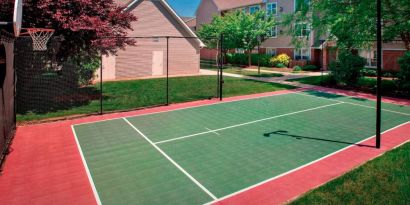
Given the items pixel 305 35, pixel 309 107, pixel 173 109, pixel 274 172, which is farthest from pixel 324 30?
pixel 274 172

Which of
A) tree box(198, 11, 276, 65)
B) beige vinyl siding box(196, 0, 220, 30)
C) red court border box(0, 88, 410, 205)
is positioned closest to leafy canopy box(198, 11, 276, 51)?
tree box(198, 11, 276, 65)

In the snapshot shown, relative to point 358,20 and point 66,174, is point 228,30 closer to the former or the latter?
point 358,20

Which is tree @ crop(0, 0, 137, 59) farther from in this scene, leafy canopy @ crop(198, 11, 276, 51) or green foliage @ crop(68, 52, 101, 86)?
leafy canopy @ crop(198, 11, 276, 51)

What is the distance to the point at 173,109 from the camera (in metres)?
16.1

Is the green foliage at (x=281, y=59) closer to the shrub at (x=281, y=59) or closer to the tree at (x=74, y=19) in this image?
the shrub at (x=281, y=59)

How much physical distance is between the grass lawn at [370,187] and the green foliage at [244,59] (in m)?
36.3

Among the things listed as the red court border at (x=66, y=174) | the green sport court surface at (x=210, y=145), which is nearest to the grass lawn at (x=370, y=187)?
the red court border at (x=66, y=174)

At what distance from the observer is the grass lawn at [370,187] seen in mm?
6402

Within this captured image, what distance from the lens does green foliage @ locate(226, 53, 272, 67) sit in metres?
44.1

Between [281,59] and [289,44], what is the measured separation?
6.09 meters

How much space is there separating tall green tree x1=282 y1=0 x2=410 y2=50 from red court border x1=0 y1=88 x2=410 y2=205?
11854 mm

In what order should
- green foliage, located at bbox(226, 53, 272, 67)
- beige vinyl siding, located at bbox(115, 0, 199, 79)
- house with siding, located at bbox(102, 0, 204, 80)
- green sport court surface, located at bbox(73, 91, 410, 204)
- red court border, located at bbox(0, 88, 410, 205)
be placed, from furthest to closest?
green foliage, located at bbox(226, 53, 272, 67)
beige vinyl siding, located at bbox(115, 0, 199, 79)
house with siding, located at bbox(102, 0, 204, 80)
green sport court surface, located at bbox(73, 91, 410, 204)
red court border, located at bbox(0, 88, 410, 205)

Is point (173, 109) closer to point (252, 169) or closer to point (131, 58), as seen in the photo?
point (252, 169)

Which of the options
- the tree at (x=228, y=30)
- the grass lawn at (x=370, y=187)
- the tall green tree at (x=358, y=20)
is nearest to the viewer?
the grass lawn at (x=370, y=187)
